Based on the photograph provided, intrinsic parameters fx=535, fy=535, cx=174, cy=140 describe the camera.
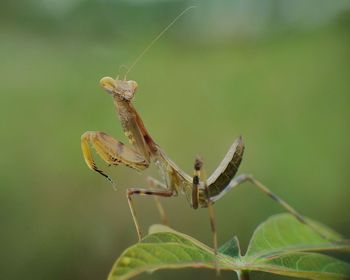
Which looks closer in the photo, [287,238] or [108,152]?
[287,238]

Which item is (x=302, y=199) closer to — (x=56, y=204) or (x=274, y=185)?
(x=274, y=185)

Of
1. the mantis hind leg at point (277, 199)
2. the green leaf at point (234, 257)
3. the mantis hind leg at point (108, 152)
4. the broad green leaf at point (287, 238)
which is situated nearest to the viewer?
the green leaf at point (234, 257)

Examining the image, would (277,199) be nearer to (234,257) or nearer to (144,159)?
(144,159)

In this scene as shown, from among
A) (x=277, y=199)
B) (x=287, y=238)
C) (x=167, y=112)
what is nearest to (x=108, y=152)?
(x=277, y=199)

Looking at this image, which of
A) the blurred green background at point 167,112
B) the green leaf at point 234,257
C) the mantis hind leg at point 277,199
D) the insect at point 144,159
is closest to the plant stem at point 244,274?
the green leaf at point 234,257

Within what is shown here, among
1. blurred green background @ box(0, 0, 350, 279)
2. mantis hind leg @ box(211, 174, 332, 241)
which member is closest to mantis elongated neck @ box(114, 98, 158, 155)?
mantis hind leg @ box(211, 174, 332, 241)

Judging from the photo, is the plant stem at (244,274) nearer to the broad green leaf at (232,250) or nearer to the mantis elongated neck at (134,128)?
the broad green leaf at (232,250)
